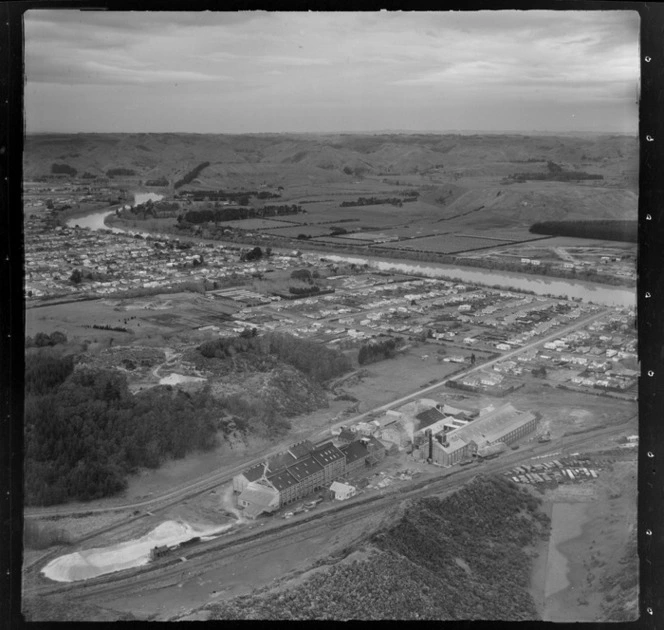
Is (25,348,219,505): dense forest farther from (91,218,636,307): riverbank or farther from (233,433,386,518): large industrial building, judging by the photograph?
(91,218,636,307): riverbank

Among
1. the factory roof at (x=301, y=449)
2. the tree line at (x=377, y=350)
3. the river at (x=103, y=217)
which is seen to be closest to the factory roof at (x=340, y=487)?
the factory roof at (x=301, y=449)

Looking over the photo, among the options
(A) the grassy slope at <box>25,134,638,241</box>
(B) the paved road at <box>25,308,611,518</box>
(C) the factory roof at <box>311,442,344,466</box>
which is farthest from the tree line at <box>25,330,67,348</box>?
(C) the factory roof at <box>311,442,344,466</box>

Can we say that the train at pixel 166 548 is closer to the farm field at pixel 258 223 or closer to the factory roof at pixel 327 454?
the factory roof at pixel 327 454

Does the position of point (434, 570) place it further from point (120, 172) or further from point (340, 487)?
point (120, 172)

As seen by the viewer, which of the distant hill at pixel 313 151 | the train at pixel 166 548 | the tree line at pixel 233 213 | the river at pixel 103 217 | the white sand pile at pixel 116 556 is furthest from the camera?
the tree line at pixel 233 213

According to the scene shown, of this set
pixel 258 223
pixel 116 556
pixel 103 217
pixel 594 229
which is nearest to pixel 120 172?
pixel 103 217

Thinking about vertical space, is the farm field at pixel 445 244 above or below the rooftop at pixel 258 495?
above
